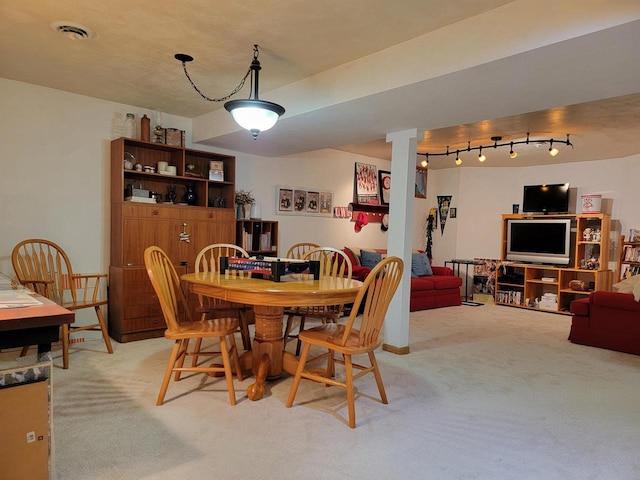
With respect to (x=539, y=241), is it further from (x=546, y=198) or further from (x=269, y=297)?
(x=269, y=297)

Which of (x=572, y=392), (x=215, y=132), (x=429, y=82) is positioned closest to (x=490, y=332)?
(x=572, y=392)

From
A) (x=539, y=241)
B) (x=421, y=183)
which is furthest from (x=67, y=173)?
(x=539, y=241)

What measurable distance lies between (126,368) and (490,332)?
12.7 ft

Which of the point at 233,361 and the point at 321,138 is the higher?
the point at 321,138

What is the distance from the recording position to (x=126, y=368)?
3275mm

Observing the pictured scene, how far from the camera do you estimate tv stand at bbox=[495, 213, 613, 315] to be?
617 cm

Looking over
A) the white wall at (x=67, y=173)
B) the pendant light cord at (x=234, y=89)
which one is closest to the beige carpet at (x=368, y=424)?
the white wall at (x=67, y=173)

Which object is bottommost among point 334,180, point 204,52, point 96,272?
point 96,272

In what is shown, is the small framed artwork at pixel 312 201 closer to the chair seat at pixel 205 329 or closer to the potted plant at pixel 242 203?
the potted plant at pixel 242 203

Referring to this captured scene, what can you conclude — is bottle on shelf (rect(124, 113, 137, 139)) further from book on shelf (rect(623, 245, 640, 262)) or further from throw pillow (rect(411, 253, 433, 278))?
book on shelf (rect(623, 245, 640, 262))

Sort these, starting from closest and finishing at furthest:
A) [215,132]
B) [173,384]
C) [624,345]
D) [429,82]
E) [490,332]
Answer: [429,82], [173,384], [624,345], [215,132], [490,332]

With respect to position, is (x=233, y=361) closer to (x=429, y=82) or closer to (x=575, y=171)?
(x=429, y=82)

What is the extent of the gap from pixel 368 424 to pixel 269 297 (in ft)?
3.05

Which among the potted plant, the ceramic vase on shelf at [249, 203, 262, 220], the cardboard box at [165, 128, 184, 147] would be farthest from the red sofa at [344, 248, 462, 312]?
the cardboard box at [165, 128, 184, 147]
